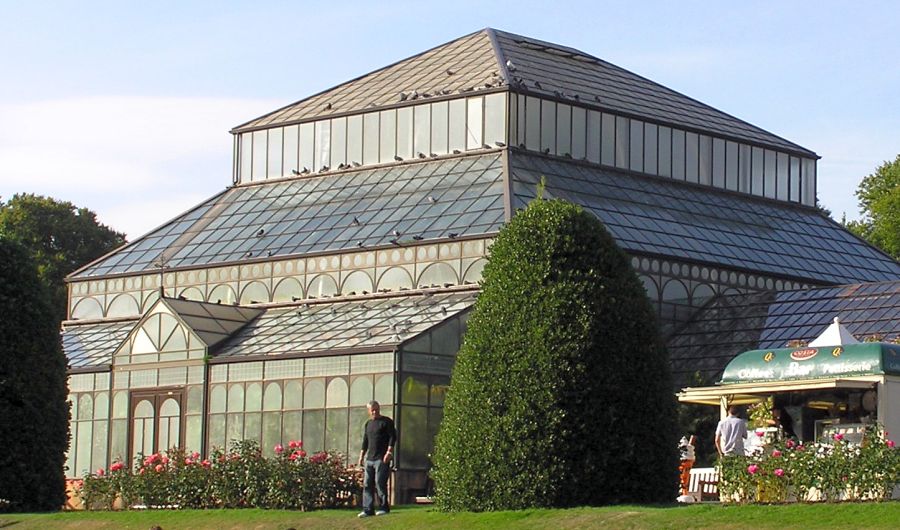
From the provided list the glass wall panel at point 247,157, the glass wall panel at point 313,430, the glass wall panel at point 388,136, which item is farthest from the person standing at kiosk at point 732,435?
the glass wall panel at point 247,157

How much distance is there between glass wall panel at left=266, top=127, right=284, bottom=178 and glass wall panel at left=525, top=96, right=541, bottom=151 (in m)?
9.80

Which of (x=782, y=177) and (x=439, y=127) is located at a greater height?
(x=439, y=127)

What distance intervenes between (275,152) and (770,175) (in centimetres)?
1748

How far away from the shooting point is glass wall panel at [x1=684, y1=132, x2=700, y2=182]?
62656 mm

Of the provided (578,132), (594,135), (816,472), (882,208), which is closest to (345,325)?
(578,132)

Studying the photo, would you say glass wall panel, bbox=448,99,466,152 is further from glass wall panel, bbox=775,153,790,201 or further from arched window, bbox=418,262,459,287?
glass wall panel, bbox=775,153,790,201

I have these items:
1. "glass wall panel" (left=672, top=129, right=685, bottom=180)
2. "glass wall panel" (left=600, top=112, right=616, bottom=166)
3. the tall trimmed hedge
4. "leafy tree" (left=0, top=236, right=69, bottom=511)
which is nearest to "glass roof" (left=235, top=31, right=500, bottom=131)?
"glass wall panel" (left=600, top=112, right=616, bottom=166)

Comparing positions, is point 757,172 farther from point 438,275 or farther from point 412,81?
point 438,275

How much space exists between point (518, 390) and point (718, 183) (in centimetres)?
3549

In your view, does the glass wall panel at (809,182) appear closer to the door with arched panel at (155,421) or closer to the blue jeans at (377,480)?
the door with arched panel at (155,421)

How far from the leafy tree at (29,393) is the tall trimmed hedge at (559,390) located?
1108cm

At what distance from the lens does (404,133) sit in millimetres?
60125

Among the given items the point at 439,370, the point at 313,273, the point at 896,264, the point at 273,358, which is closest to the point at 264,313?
the point at 313,273

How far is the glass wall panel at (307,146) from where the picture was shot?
6281cm
